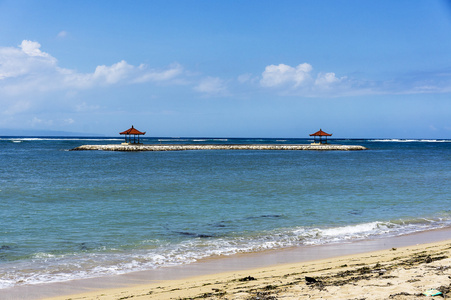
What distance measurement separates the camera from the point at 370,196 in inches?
689

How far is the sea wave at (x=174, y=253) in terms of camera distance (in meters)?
7.55

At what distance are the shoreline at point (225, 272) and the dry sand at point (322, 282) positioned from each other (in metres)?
0.02

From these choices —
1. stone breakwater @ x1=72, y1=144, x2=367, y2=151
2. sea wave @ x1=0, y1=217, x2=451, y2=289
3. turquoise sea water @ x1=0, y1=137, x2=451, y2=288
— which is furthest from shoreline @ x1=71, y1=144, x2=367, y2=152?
sea wave @ x1=0, y1=217, x2=451, y2=289

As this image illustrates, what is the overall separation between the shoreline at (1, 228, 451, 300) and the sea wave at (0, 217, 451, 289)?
1.25ft

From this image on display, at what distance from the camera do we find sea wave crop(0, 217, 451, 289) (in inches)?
297

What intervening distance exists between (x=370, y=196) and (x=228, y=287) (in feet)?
43.3

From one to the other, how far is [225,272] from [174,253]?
6.18ft

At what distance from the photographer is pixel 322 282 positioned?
599cm

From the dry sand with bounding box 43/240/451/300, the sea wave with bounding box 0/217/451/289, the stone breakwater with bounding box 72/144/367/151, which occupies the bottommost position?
the sea wave with bounding box 0/217/451/289

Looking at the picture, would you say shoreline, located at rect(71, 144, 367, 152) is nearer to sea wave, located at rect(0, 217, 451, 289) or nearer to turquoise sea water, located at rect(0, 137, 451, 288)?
turquoise sea water, located at rect(0, 137, 451, 288)

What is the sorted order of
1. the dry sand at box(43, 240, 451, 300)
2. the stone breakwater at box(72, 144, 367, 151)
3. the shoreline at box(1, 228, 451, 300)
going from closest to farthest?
the dry sand at box(43, 240, 451, 300) < the shoreline at box(1, 228, 451, 300) < the stone breakwater at box(72, 144, 367, 151)

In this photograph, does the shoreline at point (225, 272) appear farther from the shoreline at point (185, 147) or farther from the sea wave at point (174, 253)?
the shoreline at point (185, 147)

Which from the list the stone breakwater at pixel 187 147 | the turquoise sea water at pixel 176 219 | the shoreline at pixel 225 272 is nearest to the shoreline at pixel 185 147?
the stone breakwater at pixel 187 147

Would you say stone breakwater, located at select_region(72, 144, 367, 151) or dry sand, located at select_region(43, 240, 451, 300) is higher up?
stone breakwater, located at select_region(72, 144, 367, 151)
